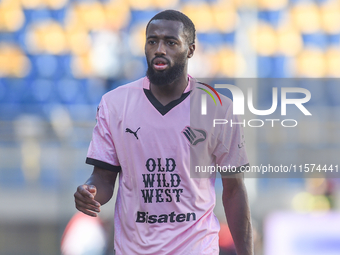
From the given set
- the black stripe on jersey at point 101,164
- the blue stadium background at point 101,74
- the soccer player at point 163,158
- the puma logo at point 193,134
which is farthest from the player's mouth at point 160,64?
the blue stadium background at point 101,74

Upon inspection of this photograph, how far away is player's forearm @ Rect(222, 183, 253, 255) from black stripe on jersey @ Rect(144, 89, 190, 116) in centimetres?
51

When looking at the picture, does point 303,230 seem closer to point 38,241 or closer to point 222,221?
point 222,221

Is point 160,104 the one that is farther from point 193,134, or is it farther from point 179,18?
point 179,18

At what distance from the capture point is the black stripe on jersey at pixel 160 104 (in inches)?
87.0

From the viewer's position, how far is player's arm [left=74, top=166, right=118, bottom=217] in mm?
1943

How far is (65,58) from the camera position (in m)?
9.35

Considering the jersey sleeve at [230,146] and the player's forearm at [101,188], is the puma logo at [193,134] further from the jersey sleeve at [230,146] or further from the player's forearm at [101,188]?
the player's forearm at [101,188]

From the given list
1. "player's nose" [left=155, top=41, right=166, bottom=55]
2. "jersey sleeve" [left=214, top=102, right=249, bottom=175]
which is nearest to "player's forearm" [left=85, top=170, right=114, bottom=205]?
"jersey sleeve" [left=214, top=102, right=249, bottom=175]

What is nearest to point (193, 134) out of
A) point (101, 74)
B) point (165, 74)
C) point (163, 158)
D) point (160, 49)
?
point (163, 158)

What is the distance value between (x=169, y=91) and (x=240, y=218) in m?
0.70

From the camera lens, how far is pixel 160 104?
2234mm

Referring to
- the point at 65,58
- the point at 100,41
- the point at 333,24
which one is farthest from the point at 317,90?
the point at 65,58

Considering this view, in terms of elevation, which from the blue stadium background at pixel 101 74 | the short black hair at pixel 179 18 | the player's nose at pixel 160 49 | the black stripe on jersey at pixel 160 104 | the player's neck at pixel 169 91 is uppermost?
the blue stadium background at pixel 101 74

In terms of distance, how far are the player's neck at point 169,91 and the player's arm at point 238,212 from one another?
0.47 metres
